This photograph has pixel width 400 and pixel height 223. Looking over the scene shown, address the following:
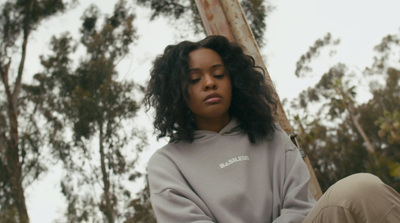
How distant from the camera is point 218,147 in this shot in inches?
63.4

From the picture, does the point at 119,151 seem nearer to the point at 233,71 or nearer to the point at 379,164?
the point at 379,164

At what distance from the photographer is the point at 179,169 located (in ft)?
5.13

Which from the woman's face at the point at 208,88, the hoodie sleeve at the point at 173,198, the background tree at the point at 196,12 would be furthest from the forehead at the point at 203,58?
the background tree at the point at 196,12

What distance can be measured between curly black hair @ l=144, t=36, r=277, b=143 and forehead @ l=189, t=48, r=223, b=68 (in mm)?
24

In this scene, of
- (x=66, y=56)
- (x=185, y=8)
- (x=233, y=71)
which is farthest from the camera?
(x=66, y=56)

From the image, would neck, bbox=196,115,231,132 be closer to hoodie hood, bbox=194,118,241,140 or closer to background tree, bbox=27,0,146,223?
hoodie hood, bbox=194,118,241,140

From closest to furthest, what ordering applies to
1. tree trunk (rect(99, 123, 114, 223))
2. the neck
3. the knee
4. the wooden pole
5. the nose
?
the knee
the nose
the neck
the wooden pole
tree trunk (rect(99, 123, 114, 223))

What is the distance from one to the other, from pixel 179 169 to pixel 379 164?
49.7ft

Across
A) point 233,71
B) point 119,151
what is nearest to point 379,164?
point 119,151

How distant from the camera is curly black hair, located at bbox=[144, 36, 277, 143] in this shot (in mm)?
1681

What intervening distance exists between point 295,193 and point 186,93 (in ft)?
1.84

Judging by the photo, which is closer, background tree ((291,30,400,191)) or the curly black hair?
the curly black hair

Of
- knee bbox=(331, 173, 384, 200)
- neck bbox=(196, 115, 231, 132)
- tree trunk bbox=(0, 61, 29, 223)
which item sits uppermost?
tree trunk bbox=(0, 61, 29, 223)

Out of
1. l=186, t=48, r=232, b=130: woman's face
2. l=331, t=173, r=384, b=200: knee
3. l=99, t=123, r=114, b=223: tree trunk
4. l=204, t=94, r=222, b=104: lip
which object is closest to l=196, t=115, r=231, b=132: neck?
l=186, t=48, r=232, b=130: woman's face
